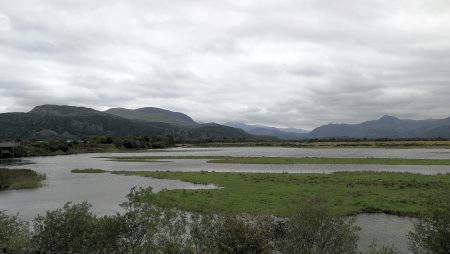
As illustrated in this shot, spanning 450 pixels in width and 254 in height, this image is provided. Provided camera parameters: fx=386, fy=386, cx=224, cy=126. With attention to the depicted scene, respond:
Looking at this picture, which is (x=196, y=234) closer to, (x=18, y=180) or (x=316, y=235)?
(x=316, y=235)

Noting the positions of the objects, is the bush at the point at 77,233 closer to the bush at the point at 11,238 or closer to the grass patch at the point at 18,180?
the bush at the point at 11,238

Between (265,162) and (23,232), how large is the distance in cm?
7993

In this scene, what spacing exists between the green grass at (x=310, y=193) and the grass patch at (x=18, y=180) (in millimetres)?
24891

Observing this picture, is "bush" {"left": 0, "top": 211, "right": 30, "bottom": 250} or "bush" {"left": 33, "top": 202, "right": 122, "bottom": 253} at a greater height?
"bush" {"left": 33, "top": 202, "right": 122, "bottom": 253}

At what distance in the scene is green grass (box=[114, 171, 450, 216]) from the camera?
37.0 metres

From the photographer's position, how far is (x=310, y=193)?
44312mm

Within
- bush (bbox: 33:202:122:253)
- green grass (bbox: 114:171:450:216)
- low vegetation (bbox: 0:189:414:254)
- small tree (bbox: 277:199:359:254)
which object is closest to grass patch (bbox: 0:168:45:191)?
green grass (bbox: 114:171:450:216)

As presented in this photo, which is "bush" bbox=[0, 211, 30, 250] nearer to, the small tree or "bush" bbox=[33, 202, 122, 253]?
"bush" bbox=[33, 202, 122, 253]

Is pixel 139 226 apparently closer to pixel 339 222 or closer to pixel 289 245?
pixel 289 245

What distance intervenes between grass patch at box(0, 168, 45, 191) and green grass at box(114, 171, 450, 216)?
2489cm

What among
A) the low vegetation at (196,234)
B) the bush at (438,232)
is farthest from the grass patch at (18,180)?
the bush at (438,232)

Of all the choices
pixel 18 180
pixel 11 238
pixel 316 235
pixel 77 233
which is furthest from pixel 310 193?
pixel 18 180

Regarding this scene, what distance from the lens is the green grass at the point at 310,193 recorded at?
37.0 meters

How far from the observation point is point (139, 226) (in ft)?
62.3
